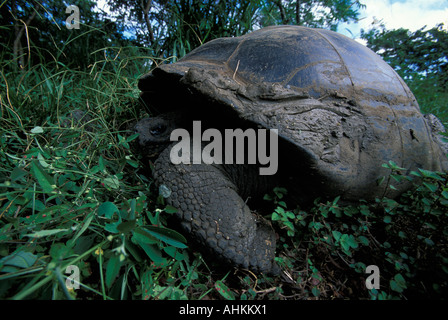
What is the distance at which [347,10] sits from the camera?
14.1 ft

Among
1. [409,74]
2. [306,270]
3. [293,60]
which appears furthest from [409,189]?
[409,74]

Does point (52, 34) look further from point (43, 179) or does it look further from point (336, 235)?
point (336, 235)

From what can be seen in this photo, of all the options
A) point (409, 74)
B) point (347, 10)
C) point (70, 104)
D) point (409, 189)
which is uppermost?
point (347, 10)

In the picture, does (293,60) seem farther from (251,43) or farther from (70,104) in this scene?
(70,104)

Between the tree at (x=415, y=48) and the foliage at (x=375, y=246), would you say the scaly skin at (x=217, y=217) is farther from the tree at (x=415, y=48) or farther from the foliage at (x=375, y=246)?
the tree at (x=415, y=48)

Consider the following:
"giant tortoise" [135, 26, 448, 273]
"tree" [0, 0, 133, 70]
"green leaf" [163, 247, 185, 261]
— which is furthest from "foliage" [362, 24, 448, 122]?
"tree" [0, 0, 133, 70]

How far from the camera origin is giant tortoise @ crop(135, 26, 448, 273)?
0.94 metres

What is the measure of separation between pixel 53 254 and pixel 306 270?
0.95 meters

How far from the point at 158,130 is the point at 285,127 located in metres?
0.77

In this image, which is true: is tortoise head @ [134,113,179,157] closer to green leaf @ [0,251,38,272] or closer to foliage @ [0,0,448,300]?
foliage @ [0,0,448,300]

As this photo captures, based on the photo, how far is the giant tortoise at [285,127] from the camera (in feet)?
3.10

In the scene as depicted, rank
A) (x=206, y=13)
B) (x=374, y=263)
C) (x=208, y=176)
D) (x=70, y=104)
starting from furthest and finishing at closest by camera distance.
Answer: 1. (x=206, y=13)
2. (x=70, y=104)
3. (x=208, y=176)
4. (x=374, y=263)

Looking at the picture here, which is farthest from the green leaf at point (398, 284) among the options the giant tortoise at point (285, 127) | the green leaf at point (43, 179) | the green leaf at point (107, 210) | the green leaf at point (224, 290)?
the green leaf at point (43, 179)
